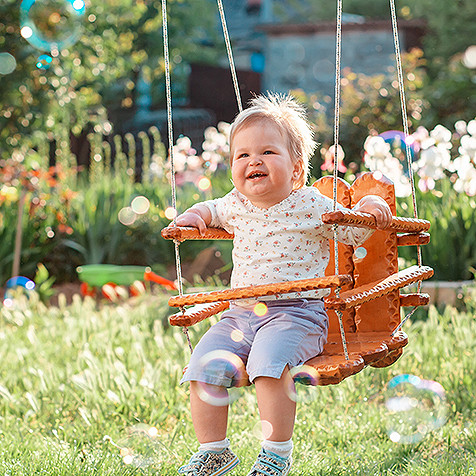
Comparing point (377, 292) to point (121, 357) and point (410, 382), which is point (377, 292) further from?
point (121, 357)

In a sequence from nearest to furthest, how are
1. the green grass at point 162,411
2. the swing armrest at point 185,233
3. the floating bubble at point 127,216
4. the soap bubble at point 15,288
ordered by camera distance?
the swing armrest at point 185,233 < the green grass at point 162,411 < the soap bubble at point 15,288 < the floating bubble at point 127,216

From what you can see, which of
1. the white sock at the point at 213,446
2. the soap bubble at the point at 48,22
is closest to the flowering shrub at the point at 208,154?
the soap bubble at the point at 48,22

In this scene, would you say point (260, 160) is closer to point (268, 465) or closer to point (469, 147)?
point (268, 465)

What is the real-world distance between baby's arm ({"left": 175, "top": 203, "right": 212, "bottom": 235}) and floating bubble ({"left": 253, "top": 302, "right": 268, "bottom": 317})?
29 cm

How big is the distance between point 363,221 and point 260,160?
0.39 meters

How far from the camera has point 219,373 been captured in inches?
84.4

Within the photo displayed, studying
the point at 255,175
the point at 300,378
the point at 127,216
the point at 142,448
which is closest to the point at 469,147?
the point at 255,175

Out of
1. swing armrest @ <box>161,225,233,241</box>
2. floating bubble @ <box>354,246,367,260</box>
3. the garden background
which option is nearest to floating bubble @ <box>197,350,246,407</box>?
swing armrest @ <box>161,225,233,241</box>

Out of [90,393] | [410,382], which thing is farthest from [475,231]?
[90,393]

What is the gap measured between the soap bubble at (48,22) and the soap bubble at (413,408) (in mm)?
3769

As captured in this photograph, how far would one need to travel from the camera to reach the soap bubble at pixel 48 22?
18.8 ft

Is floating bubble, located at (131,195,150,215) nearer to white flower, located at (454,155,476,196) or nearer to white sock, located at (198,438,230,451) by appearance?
white flower, located at (454,155,476,196)

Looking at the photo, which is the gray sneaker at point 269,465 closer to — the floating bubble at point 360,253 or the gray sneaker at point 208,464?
the gray sneaker at point 208,464

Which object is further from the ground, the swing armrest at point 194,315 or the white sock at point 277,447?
the swing armrest at point 194,315
